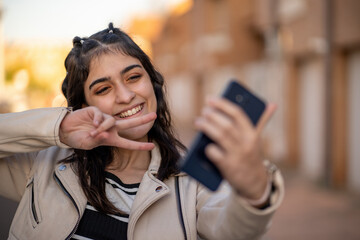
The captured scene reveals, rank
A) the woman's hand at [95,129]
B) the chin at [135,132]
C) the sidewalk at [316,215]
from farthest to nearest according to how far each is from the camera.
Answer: the sidewalk at [316,215], the chin at [135,132], the woman's hand at [95,129]

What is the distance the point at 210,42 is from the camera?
17.1m

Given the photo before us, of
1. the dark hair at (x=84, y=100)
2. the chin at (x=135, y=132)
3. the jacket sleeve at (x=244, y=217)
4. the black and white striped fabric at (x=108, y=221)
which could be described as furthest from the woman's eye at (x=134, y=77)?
the jacket sleeve at (x=244, y=217)

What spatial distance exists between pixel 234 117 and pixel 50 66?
1702 cm

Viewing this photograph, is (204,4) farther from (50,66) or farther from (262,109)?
(262,109)

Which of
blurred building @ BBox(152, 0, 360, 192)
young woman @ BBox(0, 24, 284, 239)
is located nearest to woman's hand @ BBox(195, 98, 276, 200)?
young woman @ BBox(0, 24, 284, 239)

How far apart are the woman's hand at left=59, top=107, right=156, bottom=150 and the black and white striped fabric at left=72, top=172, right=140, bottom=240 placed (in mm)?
352

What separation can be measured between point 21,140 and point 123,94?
50 cm

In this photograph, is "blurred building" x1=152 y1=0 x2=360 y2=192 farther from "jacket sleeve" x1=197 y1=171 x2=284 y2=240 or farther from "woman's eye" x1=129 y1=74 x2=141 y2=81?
"jacket sleeve" x1=197 y1=171 x2=284 y2=240

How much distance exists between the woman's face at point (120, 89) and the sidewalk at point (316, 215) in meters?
3.84

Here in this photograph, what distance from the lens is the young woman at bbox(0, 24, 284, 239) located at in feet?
5.39

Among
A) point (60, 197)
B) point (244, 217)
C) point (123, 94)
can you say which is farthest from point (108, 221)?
point (244, 217)

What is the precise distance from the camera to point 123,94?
6.12ft

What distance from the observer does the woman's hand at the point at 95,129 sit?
1.53 m

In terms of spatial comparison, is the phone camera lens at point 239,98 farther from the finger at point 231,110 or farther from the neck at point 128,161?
the neck at point 128,161
